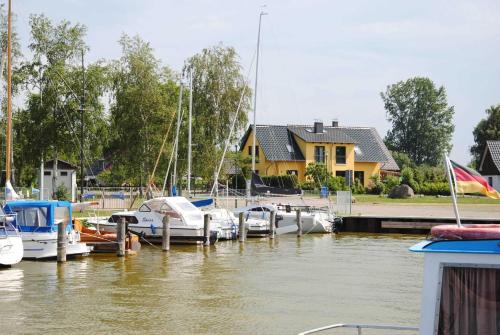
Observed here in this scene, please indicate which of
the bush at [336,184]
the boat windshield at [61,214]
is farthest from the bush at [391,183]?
the boat windshield at [61,214]

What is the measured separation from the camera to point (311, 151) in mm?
83125

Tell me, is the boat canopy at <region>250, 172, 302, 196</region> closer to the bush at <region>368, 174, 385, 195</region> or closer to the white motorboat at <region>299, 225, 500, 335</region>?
the bush at <region>368, 174, 385, 195</region>

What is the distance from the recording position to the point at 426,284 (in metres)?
8.17

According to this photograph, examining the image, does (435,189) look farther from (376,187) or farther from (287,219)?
(287,219)

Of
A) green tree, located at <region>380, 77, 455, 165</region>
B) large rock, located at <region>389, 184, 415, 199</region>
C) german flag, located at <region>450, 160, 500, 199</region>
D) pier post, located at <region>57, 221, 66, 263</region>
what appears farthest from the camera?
green tree, located at <region>380, 77, 455, 165</region>

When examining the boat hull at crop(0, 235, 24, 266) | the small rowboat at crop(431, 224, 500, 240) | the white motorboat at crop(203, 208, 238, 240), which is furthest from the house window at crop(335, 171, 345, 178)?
the small rowboat at crop(431, 224, 500, 240)

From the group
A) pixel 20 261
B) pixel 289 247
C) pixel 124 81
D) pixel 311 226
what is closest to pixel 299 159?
pixel 124 81

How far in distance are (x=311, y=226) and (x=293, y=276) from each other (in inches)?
697

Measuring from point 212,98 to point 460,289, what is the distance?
55.9 metres

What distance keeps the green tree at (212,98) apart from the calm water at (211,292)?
94.9ft

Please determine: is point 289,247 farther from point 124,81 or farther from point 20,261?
point 124,81

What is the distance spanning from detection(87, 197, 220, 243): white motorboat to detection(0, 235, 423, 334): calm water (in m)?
1.82

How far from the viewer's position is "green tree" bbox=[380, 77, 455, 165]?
5027 inches

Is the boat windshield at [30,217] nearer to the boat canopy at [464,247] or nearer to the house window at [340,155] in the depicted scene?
the boat canopy at [464,247]
